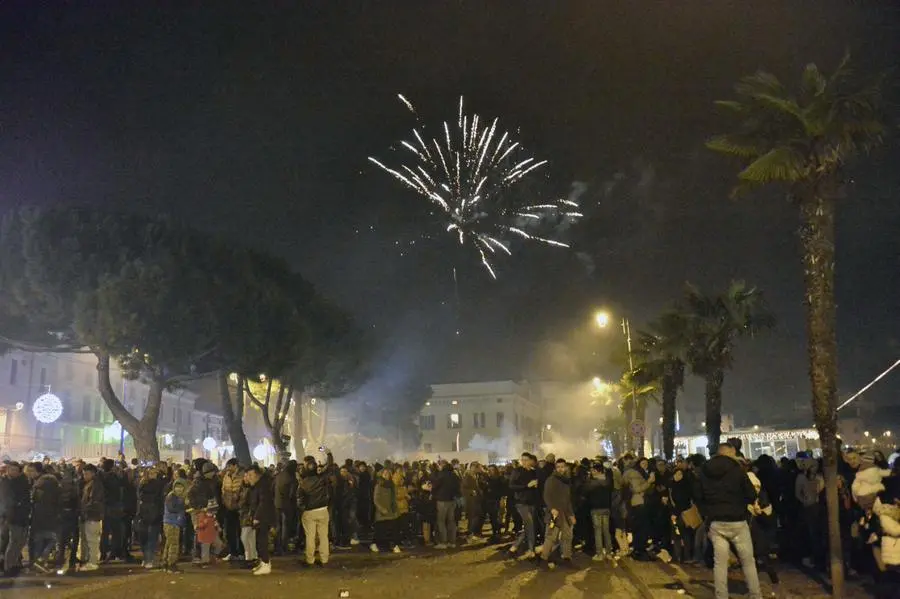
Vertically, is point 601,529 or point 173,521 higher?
point 173,521

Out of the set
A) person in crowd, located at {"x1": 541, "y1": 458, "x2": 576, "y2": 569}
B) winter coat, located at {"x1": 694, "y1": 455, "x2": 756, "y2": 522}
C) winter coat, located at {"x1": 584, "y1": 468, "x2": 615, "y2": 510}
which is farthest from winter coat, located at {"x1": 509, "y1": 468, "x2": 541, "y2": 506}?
winter coat, located at {"x1": 694, "y1": 455, "x2": 756, "y2": 522}

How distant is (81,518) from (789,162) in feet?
42.9

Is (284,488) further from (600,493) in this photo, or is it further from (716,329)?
(716,329)

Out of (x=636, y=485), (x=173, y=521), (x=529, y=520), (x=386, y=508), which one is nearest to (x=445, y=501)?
(x=386, y=508)

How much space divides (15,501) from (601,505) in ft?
33.4

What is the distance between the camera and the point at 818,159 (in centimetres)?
1175

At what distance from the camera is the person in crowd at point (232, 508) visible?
15.0m

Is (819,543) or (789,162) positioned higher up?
(789,162)

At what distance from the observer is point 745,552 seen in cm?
928

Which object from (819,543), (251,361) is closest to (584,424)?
(251,361)

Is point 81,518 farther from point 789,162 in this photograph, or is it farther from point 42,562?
point 789,162

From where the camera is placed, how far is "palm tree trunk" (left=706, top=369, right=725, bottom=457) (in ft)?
79.7

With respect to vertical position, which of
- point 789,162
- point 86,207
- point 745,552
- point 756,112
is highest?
→ point 86,207

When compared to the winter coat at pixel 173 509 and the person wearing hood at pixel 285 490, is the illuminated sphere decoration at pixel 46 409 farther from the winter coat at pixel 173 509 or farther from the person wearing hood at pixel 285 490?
the winter coat at pixel 173 509
